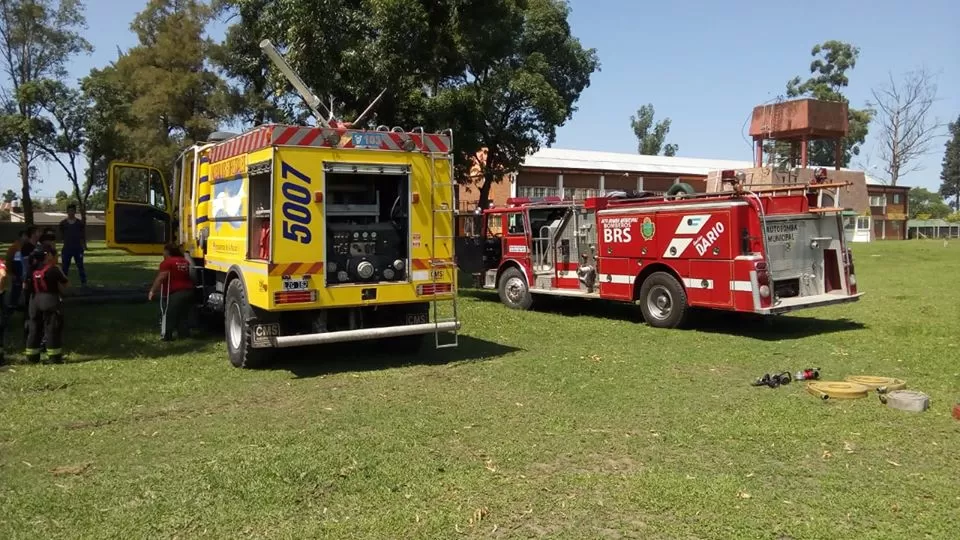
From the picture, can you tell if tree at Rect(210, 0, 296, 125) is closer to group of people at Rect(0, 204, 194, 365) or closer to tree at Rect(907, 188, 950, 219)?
group of people at Rect(0, 204, 194, 365)

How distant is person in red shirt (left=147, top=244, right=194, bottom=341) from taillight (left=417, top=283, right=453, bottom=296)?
4.03m

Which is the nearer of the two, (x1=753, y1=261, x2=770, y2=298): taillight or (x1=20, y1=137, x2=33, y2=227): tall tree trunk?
(x1=753, y1=261, x2=770, y2=298): taillight

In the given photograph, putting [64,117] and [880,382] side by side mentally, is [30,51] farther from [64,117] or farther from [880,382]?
[880,382]

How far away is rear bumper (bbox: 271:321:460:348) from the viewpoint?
854 cm

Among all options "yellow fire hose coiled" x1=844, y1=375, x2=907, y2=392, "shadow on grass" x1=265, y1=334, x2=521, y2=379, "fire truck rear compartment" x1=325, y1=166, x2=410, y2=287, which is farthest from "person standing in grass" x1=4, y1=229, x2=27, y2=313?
"yellow fire hose coiled" x1=844, y1=375, x2=907, y2=392

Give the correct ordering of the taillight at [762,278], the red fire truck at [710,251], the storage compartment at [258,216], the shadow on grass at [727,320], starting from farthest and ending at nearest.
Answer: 1. the shadow on grass at [727,320]
2. the red fire truck at [710,251]
3. the taillight at [762,278]
4. the storage compartment at [258,216]

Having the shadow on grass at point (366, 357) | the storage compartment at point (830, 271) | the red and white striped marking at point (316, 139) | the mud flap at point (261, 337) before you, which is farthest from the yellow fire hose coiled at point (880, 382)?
the mud flap at point (261, 337)

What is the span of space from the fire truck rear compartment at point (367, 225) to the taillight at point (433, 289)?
0.25m

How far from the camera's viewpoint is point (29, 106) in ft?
120

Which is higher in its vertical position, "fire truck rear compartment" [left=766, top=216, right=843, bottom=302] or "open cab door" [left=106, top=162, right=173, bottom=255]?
"open cab door" [left=106, top=162, right=173, bottom=255]

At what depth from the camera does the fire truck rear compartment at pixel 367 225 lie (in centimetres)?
909


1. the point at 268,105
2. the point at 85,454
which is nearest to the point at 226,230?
the point at 85,454

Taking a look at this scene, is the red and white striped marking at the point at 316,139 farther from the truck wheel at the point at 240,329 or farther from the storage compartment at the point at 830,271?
the storage compartment at the point at 830,271

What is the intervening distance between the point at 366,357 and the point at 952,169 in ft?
498
